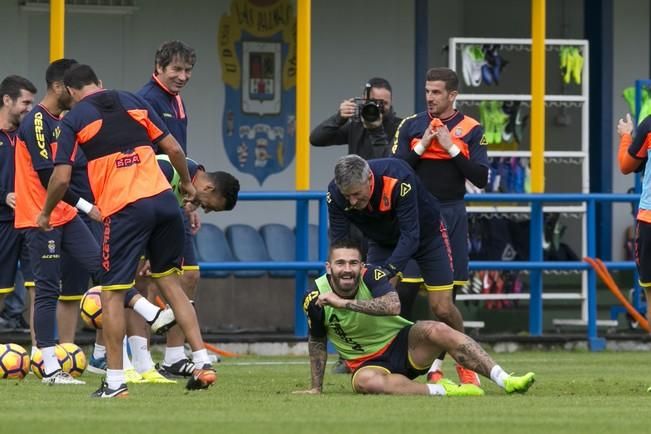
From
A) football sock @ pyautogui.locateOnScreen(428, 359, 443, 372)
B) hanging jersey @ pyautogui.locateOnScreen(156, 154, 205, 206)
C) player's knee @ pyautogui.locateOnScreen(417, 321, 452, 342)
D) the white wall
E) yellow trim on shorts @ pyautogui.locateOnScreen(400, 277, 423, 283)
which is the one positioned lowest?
football sock @ pyautogui.locateOnScreen(428, 359, 443, 372)

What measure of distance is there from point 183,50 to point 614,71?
8.76 m

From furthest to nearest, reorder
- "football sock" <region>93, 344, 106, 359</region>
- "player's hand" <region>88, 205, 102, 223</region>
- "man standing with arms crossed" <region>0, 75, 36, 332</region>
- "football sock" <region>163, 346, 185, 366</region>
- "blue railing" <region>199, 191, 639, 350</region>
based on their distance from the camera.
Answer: "blue railing" <region>199, 191, 639, 350</region> → "football sock" <region>93, 344, 106, 359</region> → "man standing with arms crossed" <region>0, 75, 36, 332</region> → "football sock" <region>163, 346, 185, 366</region> → "player's hand" <region>88, 205, 102, 223</region>

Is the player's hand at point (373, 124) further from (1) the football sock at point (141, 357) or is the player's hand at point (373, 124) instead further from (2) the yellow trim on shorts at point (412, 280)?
(1) the football sock at point (141, 357)

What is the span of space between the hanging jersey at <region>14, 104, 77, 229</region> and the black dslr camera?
2.79 m

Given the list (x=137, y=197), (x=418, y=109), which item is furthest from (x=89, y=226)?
(x=418, y=109)

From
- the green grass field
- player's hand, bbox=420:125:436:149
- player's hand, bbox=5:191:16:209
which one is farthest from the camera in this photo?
player's hand, bbox=5:191:16:209

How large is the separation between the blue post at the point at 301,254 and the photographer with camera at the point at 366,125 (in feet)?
6.71

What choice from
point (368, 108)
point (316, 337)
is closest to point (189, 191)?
point (316, 337)

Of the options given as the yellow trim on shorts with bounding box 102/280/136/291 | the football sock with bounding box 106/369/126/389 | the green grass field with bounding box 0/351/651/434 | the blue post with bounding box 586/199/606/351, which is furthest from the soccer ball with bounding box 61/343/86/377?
the blue post with bounding box 586/199/606/351

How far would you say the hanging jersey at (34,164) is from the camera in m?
12.0

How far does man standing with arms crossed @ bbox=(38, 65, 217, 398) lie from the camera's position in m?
10.4

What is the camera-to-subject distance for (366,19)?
A: 1931 centimetres

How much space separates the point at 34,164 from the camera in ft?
39.5

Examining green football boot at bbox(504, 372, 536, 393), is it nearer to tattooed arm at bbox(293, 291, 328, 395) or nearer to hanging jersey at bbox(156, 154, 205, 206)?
tattooed arm at bbox(293, 291, 328, 395)
